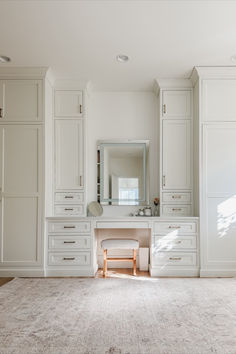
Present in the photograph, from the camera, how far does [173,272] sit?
4.05 m

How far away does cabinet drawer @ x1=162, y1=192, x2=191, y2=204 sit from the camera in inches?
171

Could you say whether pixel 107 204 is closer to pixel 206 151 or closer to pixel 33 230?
pixel 33 230

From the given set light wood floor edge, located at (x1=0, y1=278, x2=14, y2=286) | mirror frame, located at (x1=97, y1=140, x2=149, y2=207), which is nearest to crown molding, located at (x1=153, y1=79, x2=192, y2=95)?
mirror frame, located at (x1=97, y1=140, x2=149, y2=207)

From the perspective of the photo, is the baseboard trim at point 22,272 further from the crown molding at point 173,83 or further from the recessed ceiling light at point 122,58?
the crown molding at point 173,83

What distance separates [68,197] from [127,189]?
891mm

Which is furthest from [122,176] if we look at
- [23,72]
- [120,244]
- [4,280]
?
[4,280]

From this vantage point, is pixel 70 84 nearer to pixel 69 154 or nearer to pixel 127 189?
pixel 69 154

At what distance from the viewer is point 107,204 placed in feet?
15.4

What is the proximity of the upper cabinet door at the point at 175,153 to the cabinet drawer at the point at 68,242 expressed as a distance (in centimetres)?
134

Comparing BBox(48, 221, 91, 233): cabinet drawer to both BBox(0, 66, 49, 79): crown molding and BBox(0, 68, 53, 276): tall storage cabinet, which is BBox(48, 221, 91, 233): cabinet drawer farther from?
BBox(0, 66, 49, 79): crown molding

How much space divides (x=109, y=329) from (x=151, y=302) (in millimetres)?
733

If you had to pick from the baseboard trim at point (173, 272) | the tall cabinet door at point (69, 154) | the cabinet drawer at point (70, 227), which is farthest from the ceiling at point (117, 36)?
the baseboard trim at point (173, 272)

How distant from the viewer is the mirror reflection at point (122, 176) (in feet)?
15.3

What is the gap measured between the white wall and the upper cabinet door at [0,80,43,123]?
914 millimetres
